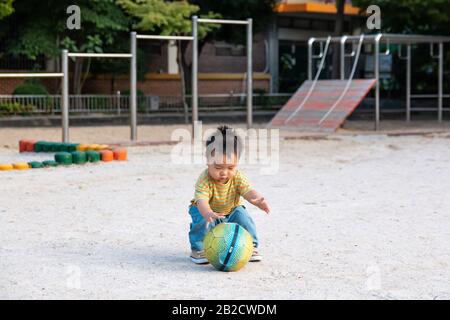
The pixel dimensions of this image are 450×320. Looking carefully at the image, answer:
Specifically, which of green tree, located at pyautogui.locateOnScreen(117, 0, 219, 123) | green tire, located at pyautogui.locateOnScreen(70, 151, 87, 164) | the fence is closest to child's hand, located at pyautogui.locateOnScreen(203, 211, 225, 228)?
green tire, located at pyautogui.locateOnScreen(70, 151, 87, 164)

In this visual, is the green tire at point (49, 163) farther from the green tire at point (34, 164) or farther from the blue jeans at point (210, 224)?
the blue jeans at point (210, 224)

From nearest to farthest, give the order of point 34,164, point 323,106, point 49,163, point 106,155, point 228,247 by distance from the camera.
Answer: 1. point 228,247
2. point 34,164
3. point 49,163
4. point 106,155
5. point 323,106

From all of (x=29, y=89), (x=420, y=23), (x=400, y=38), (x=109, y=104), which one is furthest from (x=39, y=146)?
(x=420, y=23)

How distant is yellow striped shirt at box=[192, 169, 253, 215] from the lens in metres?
6.86

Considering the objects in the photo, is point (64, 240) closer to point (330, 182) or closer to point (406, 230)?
point (406, 230)

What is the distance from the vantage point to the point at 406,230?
27.2ft

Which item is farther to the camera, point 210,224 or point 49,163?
point 49,163

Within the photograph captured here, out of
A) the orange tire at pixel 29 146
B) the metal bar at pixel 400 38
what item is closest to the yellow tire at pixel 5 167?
the orange tire at pixel 29 146

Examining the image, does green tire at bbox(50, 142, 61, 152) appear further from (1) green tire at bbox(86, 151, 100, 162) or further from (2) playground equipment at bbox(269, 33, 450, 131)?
(2) playground equipment at bbox(269, 33, 450, 131)

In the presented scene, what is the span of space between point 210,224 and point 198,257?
10.9 inches

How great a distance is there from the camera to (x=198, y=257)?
6.93 m

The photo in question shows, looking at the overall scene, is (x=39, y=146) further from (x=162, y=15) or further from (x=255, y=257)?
(x=162, y=15)

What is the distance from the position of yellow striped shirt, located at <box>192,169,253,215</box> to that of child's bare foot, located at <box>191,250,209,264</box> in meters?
0.33
